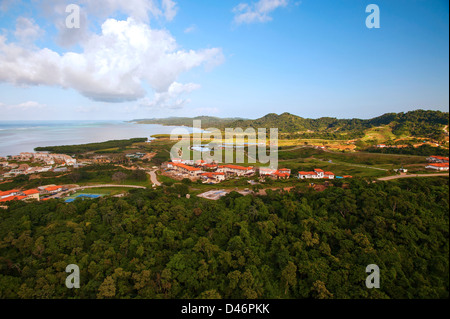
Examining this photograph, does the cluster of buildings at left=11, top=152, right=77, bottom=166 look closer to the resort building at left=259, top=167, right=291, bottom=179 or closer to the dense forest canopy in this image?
the dense forest canopy

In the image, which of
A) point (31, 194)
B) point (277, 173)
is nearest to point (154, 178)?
point (31, 194)

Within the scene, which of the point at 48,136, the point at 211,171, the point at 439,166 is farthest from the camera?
the point at 48,136

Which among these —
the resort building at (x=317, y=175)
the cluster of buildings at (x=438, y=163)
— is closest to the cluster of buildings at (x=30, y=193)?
the resort building at (x=317, y=175)

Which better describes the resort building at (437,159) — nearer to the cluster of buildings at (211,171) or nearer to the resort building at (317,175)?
the resort building at (317,175)

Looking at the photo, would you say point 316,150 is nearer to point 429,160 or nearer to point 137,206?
point 429,160

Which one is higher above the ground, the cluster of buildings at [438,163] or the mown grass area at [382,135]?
the mown grass area at [382,135]

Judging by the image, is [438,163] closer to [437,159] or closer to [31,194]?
[437,159]
